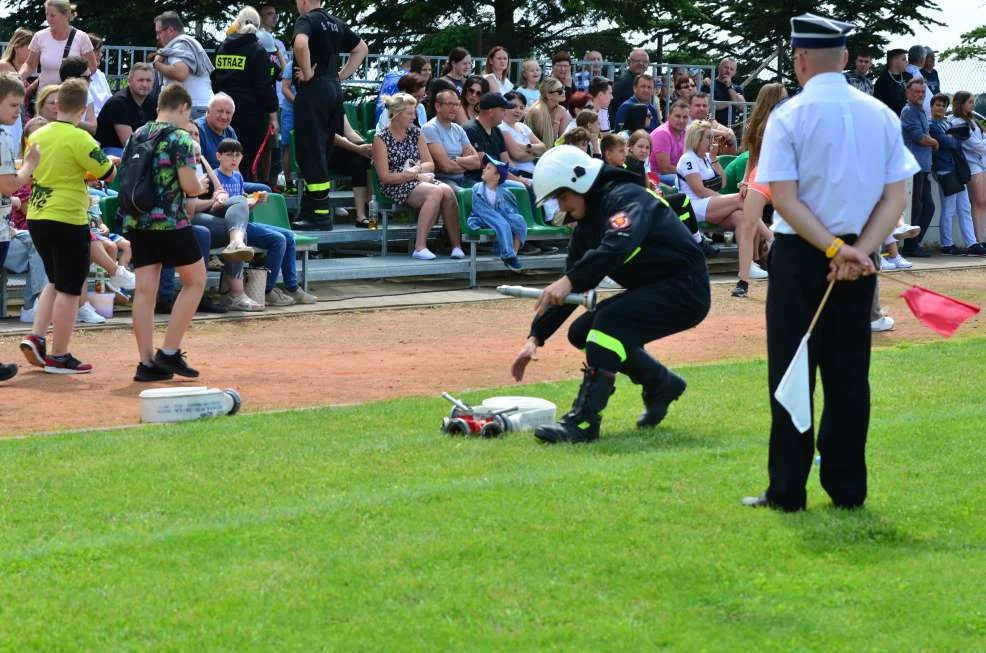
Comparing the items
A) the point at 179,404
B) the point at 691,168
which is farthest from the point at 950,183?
the point at 179,404

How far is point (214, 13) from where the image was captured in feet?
92.5

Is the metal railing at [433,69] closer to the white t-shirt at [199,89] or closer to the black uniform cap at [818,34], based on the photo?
the white t-shirt at [199,89]

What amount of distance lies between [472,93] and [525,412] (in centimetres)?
961

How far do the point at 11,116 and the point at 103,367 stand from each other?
1943 mm

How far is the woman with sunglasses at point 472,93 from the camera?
17688 mm

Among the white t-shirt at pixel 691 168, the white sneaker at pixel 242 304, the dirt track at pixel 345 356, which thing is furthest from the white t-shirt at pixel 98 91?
the white t-shirt at pixel 691 168

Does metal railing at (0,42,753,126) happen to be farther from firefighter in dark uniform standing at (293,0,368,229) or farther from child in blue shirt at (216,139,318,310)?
child in blue shirt at (216,139,318,310)

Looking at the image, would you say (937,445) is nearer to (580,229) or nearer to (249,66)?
(580,229)

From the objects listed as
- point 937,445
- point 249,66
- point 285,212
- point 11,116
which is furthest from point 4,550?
point 249,66

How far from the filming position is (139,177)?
34.5ft

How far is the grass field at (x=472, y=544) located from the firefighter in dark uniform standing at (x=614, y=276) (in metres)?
0.33

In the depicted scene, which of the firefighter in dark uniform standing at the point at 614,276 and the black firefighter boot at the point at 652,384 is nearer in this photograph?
the firefighter in dark uniform standing at the point at 614,276

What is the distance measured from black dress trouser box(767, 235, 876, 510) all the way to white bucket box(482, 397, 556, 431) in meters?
2.09

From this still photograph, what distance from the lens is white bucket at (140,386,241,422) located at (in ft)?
30.6
